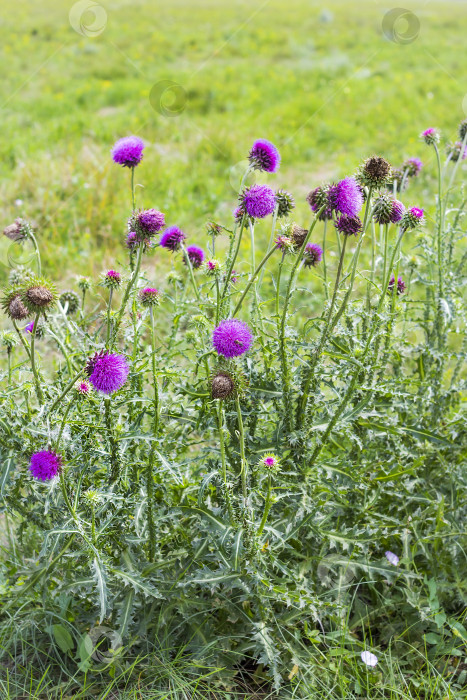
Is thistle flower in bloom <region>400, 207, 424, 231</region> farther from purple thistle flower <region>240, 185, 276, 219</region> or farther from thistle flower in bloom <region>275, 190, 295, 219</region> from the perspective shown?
purple thistle flower <region>240, 185, 276, 219</region>

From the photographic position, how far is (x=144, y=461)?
1987 mm

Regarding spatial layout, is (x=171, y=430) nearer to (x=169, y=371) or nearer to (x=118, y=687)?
(x=169, y=371)

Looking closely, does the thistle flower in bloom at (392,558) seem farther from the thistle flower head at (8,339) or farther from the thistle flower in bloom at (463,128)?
the thistle flower in bloom at (463,128)

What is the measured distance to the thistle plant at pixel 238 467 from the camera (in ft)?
6.04

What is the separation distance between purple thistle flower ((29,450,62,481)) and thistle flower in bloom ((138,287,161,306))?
22.1 inches

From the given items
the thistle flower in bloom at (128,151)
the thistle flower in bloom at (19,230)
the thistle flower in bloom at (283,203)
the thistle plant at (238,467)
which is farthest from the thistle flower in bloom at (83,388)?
the thistle flower in bloom at (283,203)

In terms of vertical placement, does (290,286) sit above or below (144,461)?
above

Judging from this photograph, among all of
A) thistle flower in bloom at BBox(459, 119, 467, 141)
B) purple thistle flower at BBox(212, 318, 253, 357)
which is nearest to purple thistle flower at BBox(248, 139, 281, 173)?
purple thistle flower at BBox(212, 318, 253, 357)

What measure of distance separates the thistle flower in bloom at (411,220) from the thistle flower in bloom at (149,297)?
0.84 metres

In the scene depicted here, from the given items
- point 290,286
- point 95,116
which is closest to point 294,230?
point 290,286

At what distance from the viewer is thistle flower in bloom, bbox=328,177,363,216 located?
179cm

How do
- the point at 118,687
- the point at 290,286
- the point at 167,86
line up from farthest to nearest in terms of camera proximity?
the point at 167,86
the point at 118,687
the point at 290,286

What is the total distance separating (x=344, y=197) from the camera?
178 centimetres

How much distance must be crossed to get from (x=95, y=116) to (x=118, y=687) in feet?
26.0
